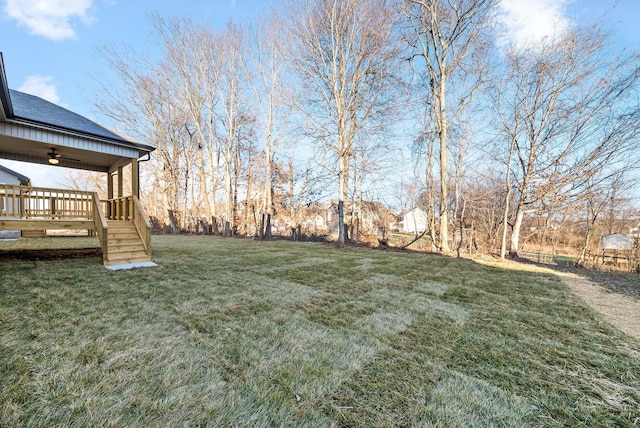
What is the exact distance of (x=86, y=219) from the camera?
236 inches

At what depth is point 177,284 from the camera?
391 centimetres

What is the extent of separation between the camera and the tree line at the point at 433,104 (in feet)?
28.8

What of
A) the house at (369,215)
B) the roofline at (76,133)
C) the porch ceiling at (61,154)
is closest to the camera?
the roofline at (76,133)

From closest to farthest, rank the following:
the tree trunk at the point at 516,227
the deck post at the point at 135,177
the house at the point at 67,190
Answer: the house at the point at 67,190 → the deck post at the point at 135,177 → the tree trunk at the point at 516,227

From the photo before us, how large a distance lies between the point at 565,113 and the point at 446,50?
5212 millimetres

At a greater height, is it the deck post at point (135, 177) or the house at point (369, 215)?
the deck post at point (135, 177)

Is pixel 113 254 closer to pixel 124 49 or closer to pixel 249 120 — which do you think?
pixel 249 120

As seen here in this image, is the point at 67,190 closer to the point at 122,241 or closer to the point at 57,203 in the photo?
the point at 57,203

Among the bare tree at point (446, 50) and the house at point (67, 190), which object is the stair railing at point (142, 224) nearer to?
the house at point (67, 190)

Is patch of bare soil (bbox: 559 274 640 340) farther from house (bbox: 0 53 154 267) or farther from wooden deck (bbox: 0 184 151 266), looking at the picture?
wooden deck (bbox: 0 184 151 266)

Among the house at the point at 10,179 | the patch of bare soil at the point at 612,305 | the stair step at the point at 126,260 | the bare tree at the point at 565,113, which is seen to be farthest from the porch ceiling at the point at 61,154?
the bare tree at the point at 565,113

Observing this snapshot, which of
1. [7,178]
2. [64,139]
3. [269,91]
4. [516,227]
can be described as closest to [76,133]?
[64,139]

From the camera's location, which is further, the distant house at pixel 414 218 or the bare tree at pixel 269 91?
the distant house at pixel 414 218

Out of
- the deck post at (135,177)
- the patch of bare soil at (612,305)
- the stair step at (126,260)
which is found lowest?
the patch of bare soil at (612,305)
